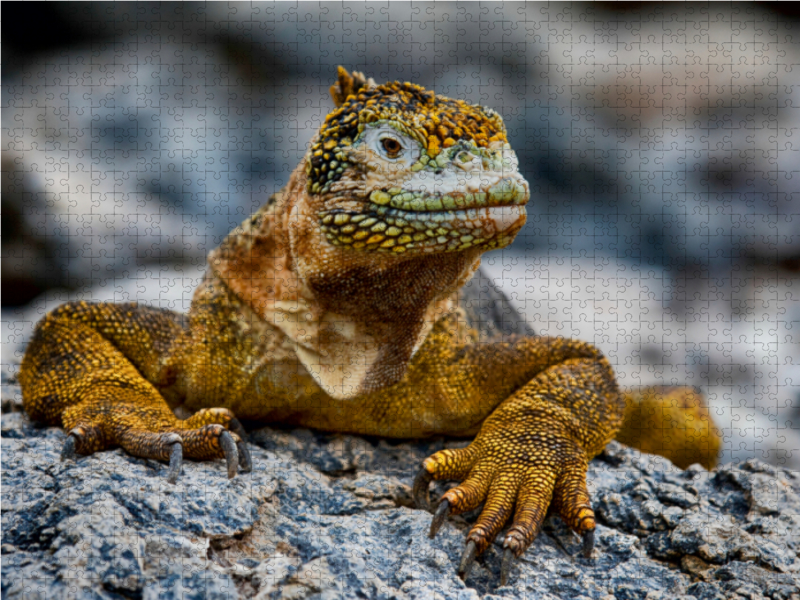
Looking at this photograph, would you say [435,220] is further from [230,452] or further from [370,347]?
[230,452]

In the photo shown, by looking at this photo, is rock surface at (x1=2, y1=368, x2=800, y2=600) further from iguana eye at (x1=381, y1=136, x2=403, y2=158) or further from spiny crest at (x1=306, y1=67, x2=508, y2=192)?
iguana eye at (x1=381, y1=136, x2=403, y2=158)

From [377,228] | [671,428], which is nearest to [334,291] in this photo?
[377,228]

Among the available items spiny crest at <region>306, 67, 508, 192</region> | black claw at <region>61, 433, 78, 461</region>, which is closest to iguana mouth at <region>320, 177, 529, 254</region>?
spiny crest at <region>306, 67, 508, 192</region>

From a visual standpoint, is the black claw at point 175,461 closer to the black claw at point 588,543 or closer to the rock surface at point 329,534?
the rock surface at point 329,534

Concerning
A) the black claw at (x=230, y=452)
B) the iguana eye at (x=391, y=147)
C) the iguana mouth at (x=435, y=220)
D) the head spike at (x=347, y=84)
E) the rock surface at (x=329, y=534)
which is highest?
the head spike at (x=347, y=84)

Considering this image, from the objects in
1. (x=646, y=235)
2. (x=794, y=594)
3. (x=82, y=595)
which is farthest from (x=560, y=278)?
(x=82, y=595)

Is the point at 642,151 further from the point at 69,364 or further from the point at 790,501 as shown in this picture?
the point at 69,364

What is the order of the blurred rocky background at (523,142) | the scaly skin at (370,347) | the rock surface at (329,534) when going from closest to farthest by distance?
the rock surface at (329,534) → the scaly skin at (370,347) → the blurred rocky background at (523,142)

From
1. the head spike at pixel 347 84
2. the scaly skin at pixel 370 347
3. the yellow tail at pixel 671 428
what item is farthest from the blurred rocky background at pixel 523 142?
the head spike at pixel 347 84
